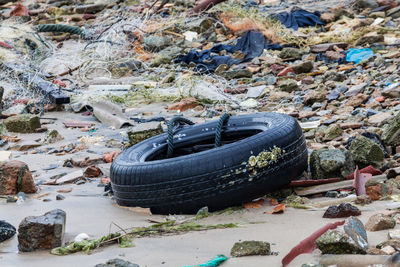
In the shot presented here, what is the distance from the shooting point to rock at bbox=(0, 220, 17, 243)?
3723 mm

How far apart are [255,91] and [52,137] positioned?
280cm

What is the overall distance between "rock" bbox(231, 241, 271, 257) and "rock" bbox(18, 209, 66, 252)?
1.02 m

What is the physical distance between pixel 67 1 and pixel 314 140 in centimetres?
1302

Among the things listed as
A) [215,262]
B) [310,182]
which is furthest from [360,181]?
[215,262]

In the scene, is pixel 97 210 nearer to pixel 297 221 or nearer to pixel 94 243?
pixel 94 243

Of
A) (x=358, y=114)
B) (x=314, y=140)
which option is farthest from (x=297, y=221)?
(x=358, y=114)

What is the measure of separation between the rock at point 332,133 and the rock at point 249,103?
6.53 ft

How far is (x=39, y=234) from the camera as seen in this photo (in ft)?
11.4

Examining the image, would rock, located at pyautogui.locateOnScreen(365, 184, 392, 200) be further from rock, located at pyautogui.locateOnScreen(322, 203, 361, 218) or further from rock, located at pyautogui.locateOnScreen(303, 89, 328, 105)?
rock, located at pyautogui.locateOnScreen(303, 89, 328, 105)

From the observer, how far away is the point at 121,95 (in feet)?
28.2

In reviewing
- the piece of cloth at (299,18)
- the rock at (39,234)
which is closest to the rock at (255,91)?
the piece of cloth at (299,18)

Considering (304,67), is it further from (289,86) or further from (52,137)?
(52,137)

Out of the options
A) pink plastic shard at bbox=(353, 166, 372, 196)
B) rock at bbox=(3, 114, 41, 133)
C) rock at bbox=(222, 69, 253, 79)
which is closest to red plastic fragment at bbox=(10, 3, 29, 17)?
rock at bbox=(222, 69, 253, 79)

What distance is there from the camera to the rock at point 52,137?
668cm
